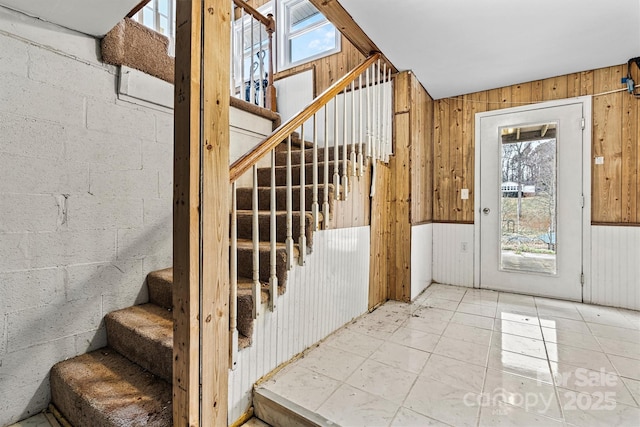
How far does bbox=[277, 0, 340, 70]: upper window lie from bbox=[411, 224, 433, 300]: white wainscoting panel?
2.40 metres

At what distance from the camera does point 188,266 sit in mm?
1161

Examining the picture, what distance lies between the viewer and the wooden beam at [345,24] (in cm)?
205

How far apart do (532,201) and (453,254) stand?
1.00m

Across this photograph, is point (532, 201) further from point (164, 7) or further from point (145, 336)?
point (164, 7)

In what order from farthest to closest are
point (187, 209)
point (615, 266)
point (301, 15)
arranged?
point (301, 15) → point (615, 266) → point (187, 209)

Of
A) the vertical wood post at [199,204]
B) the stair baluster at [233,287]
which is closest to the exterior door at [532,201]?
the stair baluster at [233,287]

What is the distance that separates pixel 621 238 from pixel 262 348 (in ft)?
11.1

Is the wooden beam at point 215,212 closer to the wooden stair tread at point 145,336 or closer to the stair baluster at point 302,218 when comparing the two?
the wooden stair tread at point 145,336

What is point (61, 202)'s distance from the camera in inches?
64.9

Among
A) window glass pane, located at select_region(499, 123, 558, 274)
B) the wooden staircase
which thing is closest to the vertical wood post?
the wooden staircase

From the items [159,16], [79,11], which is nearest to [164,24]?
[159,16]

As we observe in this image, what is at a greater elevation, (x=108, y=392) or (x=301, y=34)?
(x=301, y=34)

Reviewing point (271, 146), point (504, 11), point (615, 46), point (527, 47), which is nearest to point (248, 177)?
point (271, 146)

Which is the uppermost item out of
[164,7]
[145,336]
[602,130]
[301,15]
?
[301,15]
